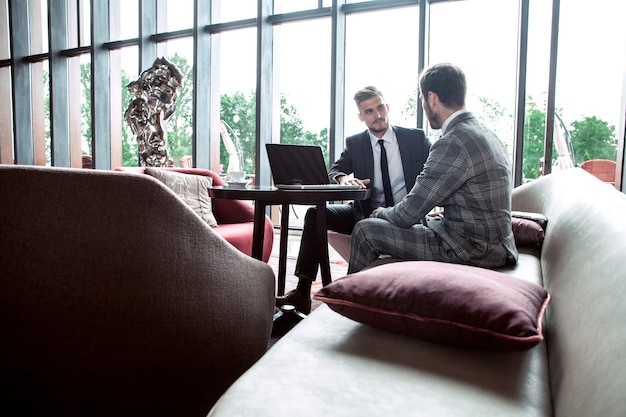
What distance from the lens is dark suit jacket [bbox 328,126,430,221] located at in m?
2.93

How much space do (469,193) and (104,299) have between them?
128 centimetres

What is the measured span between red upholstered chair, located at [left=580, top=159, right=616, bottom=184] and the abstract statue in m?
4.04

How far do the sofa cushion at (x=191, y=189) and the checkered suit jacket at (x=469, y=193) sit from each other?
1755mm

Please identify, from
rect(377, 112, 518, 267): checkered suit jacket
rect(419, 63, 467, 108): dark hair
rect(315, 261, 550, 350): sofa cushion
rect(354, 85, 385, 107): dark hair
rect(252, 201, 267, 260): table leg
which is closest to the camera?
rect(315, 261, 550, 350): sofa cushion

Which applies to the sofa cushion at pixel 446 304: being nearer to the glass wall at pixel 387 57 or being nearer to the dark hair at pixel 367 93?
the dark hair at pixel 367 93

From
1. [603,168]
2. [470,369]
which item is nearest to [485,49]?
[603,168]

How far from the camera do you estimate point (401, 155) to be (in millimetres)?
2947

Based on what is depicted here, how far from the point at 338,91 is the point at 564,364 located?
15.5ft

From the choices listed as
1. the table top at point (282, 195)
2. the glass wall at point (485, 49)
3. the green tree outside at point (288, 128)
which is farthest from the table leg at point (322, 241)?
Answer: the glass wall at point (485, 49)

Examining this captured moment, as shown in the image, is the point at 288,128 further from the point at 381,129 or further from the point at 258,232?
the point at 258,232

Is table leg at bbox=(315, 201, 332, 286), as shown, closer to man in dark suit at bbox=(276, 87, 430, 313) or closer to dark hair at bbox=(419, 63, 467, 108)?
man in dark suit at bbox=(276, 87, 430, 313)

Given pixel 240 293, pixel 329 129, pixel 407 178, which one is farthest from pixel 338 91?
pixel 240 293

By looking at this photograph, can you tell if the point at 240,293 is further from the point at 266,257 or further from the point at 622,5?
the point at 622,5

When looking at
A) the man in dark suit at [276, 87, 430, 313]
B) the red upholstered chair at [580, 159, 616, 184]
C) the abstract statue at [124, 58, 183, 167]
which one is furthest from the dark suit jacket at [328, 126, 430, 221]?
the red upholstered chair at [580, 159, 616, 184]
